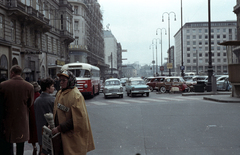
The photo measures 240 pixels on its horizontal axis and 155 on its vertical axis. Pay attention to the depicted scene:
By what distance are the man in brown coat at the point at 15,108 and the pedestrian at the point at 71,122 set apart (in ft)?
4.36

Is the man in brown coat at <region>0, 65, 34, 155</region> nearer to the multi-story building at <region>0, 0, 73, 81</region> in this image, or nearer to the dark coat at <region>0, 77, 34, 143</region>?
the dark coat at <region>0, 77, 34, 143</region>

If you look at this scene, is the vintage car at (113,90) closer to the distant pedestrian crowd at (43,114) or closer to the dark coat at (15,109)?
the distant pedestrian crowd at (43,114)

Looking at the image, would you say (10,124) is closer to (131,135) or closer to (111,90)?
(131,135)

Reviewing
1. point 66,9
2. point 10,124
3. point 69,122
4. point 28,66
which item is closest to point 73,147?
point 69,122

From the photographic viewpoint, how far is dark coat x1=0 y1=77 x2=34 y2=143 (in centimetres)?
461

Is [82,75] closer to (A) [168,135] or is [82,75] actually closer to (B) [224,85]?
(B) [224,85]

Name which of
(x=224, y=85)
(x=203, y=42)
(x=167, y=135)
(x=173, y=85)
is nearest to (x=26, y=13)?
(x=173, y=85)

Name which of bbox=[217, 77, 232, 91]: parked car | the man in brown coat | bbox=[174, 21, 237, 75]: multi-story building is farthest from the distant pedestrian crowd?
bbox=[174, 21, 237, 75]: multi-story building

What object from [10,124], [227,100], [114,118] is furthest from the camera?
[227,100]

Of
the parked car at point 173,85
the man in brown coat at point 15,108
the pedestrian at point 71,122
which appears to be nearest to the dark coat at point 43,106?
the man in brown coat at point 15,108

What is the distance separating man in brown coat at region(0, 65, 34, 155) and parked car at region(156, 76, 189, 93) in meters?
22.0

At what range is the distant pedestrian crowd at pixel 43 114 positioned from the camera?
11.7 ft

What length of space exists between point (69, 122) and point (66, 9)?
43.1 metres

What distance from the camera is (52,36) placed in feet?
130
